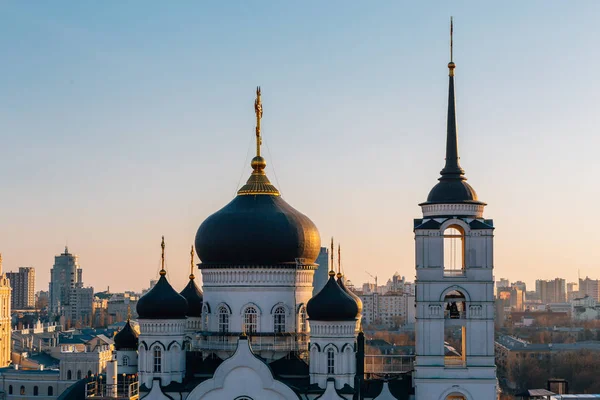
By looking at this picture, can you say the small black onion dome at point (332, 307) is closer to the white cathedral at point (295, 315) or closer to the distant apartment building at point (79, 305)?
the white cathedral at point (295, 315)

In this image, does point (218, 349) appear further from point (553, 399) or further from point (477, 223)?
point (553, 399)

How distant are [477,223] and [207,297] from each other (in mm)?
9488

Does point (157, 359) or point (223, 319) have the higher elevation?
point (223, 319)

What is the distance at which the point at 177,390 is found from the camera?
1208 inches

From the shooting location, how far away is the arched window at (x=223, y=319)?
33.0 m

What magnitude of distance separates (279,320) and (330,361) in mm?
3284

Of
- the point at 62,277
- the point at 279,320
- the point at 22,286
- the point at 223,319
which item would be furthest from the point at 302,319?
the point at 22,286

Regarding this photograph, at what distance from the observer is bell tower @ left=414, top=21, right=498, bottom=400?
97.7 feet

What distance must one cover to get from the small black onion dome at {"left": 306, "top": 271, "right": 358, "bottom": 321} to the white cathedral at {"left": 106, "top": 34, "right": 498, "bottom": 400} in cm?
3

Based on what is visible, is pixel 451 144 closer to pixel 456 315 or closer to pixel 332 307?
pixel 456 315

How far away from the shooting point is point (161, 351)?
1220 inches

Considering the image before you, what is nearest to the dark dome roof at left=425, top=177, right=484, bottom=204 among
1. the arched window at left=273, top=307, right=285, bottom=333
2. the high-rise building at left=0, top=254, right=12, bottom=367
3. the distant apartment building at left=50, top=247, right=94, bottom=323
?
the arched window at left=273, top=307, right=285, bottom=333

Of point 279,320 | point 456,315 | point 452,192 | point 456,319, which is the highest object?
point 452,192

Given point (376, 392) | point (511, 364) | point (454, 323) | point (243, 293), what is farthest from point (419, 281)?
point (511, 364)
